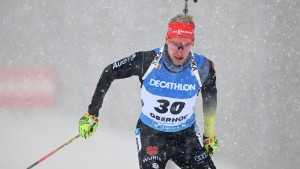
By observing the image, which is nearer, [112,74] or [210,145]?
[112,74]

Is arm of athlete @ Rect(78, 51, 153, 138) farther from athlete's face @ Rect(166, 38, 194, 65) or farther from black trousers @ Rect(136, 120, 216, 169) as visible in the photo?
black trousers @ Rect(136, 120, 216, 169)

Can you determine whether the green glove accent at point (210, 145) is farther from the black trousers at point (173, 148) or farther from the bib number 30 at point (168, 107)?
the bib number 30 at point (168, 107)

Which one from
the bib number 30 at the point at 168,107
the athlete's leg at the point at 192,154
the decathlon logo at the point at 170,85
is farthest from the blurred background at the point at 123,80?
the decathlon logo at the point at 170,85

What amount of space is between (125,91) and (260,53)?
8.64 feet

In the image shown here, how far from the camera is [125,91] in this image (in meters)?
7.88

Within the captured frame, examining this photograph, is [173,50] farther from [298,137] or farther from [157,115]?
[298,137]

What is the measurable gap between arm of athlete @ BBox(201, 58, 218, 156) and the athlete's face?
1.32 feet

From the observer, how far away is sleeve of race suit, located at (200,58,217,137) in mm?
3758

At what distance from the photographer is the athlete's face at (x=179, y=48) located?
341cm

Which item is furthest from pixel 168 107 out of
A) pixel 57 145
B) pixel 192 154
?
pixel 57 145

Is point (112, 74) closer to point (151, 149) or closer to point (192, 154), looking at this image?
point (151, 149)

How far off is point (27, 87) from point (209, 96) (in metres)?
5.46

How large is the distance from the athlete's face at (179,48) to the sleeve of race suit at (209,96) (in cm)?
34

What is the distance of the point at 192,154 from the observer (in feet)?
12.4
